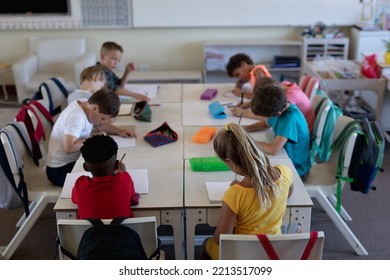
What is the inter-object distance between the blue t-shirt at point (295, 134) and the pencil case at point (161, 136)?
61 centimetres

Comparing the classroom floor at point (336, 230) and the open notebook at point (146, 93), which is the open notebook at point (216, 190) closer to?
the classroom floor at point (336, 230)

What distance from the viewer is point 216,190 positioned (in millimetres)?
2354

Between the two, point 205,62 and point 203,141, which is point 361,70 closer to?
point 205,62

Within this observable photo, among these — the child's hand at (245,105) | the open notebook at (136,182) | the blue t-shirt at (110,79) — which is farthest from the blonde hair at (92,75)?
the open notebook at (136,182)

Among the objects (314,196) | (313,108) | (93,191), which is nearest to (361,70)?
(313,108)

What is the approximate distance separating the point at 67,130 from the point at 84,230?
99 cm

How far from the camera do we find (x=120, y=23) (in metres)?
6.14

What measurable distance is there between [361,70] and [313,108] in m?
1.55

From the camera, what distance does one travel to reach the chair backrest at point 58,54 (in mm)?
6012

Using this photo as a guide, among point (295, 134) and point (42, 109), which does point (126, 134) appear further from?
point (295, 134)

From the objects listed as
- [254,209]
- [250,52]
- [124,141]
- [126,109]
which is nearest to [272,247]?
[254,209]

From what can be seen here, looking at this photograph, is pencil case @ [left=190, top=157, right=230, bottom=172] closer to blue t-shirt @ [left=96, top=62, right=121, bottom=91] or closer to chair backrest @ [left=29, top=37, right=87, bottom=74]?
blue t-shirt @ [left=96, top=62, right=121, bottom=91]

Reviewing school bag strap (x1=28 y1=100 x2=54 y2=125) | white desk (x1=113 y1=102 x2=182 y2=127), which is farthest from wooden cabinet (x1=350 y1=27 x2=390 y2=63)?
school bag strap (x1=28 y1=100 x2=54 y2=125)
